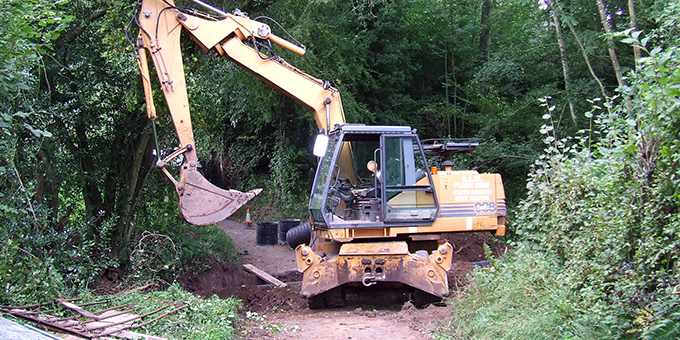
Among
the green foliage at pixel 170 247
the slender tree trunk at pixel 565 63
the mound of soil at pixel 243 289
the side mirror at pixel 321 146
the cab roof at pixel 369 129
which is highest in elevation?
the slender tree trunk at pixel 565 63

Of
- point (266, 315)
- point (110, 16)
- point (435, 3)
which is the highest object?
point (435, 3)

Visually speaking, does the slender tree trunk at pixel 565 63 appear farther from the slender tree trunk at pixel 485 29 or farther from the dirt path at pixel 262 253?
the dirt path at pixel 262 253

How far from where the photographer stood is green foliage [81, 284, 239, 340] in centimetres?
610

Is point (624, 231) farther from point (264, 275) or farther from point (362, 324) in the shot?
point (264, 275)

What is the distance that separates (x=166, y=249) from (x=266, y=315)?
2774 millimetres

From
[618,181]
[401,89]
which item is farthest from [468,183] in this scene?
[401,89]

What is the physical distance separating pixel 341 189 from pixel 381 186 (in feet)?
2.94

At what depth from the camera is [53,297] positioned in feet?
22.7

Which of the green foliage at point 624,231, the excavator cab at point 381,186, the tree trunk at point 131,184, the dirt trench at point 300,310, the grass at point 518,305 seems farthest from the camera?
the tree trunk at point 131,184

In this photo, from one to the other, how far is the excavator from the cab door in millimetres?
13

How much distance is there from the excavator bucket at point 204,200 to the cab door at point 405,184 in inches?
68.9

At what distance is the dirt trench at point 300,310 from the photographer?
7.22m

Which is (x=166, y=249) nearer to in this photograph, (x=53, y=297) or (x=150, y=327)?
(x=53, y=297)

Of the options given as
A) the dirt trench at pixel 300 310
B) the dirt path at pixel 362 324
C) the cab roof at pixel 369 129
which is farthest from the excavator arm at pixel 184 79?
the dirt path at pixel 362 324
